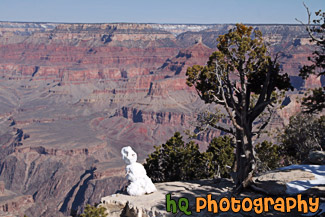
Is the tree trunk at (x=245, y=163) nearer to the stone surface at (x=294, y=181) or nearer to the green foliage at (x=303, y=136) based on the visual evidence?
the stone surface at (x=294, y=181)

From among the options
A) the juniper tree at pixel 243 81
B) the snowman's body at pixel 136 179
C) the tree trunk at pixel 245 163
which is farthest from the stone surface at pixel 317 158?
the snowman's body at pixel 136 179

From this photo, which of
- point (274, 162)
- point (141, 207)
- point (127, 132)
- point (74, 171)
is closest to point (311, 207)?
point (141, 207)

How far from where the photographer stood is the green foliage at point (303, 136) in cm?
3309

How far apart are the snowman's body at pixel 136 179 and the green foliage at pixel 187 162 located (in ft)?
37.6

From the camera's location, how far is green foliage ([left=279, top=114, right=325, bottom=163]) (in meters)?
33.1

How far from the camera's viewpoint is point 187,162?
3375 centimetres

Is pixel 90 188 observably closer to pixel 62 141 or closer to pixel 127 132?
pixel 62 141

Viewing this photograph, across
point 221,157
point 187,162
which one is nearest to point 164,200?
point 187,162

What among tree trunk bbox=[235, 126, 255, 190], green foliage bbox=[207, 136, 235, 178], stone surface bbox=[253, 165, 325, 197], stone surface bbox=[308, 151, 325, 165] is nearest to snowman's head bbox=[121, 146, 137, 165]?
tree trunk bbox=[235, 126, 255, 190]

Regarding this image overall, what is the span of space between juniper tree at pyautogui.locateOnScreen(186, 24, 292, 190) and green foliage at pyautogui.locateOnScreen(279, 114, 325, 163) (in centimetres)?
1234

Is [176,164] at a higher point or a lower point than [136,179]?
higher

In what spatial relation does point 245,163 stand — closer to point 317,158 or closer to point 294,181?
point 294,181

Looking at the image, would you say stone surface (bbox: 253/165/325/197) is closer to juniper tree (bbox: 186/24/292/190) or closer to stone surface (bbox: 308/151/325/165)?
juniper tree (bbox: 186/24/292/190)

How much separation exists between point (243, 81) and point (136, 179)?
8535 mm
